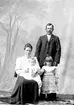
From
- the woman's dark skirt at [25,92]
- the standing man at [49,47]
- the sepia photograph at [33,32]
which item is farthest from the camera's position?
the sepia photograph at [33,32]

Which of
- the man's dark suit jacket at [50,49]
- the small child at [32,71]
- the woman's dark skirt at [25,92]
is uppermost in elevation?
the man's dark suit jacket at [50,49]

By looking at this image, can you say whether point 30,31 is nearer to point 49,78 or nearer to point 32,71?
point 49,78

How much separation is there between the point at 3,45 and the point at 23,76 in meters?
3.36

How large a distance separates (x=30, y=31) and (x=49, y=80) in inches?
130

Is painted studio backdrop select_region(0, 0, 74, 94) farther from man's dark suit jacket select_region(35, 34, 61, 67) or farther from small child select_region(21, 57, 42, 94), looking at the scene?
small child select_region(21, 57, 42, 94)

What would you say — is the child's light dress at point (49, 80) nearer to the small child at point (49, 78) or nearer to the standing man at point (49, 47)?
the small child at point (49, 78)

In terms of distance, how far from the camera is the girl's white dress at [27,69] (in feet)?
16.4

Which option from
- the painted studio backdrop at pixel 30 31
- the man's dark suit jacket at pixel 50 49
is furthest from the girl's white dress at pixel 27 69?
the painted studio backdrop at pixel 30 31

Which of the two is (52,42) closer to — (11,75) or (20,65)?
(20,65)

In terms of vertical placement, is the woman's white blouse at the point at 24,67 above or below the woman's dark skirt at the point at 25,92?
above

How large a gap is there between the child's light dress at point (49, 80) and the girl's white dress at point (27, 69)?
182 mm

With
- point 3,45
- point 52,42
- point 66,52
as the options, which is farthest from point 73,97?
point 3,45

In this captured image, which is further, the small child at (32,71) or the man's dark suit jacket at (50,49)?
the man's dark suit jacket at (50,49)

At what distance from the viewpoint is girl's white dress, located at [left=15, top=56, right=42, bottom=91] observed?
4.98m
